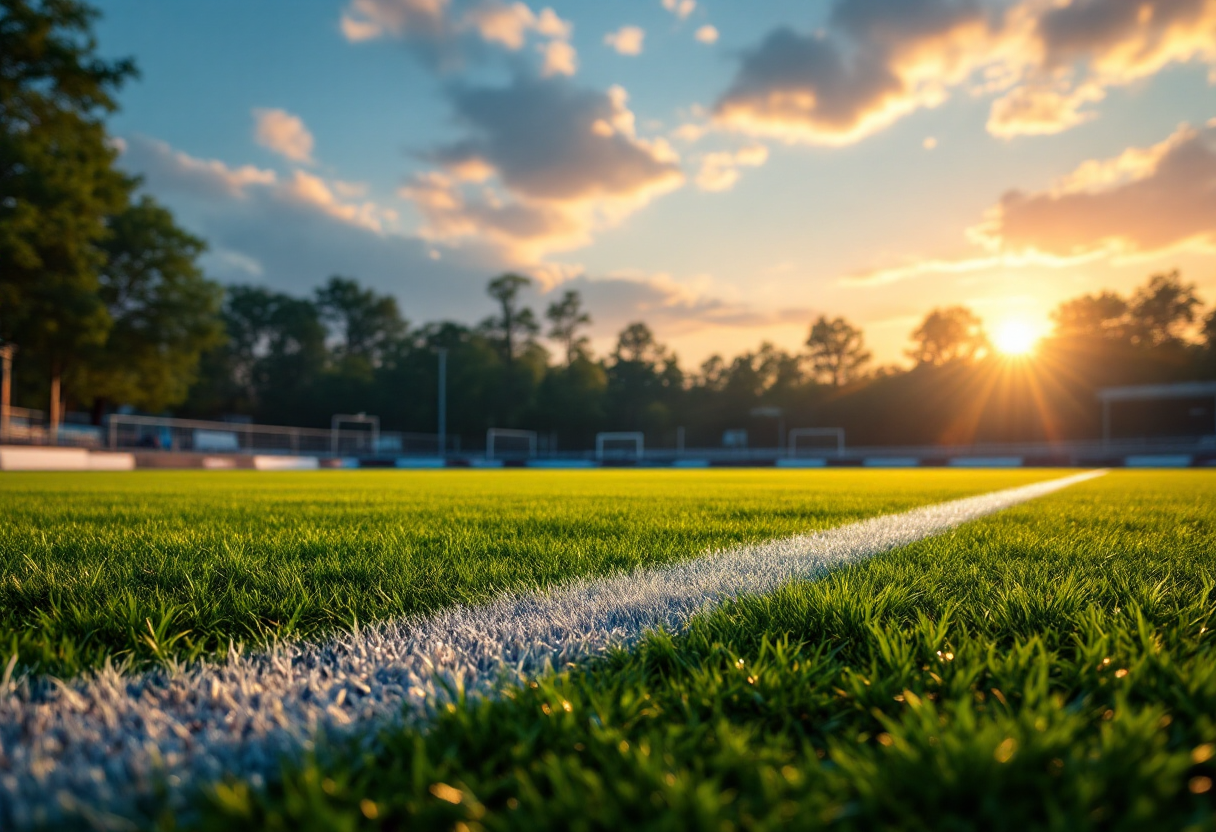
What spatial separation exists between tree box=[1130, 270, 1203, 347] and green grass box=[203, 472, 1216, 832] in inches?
2452

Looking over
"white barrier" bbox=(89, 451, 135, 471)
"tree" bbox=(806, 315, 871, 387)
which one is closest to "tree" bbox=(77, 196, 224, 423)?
"white barrier" bbox=(89, 451, 135, 471)

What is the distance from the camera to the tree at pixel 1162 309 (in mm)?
49594

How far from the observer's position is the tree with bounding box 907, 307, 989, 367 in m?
60.7

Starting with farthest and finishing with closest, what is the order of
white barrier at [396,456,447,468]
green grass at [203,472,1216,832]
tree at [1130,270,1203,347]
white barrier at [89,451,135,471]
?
1. tree at [1130,270,1203,347]
2. white barrier at [396,456,447,468]
3. white barrier at [89,451,135,471]
4. green grass at [203,472,1216,832]

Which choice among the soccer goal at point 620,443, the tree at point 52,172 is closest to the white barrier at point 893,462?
the soccer goal at point 620,443

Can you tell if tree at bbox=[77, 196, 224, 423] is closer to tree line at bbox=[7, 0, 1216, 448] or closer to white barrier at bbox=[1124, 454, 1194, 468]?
tree line at bbox=[7, 0, 1216, 448]

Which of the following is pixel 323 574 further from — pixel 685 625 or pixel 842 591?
pixel 842 591

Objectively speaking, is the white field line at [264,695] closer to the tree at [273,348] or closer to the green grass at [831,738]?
the green grass at [831,738]

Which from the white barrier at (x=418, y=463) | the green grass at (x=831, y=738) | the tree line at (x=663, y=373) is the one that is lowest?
the white barrier at (x=418, y=463)

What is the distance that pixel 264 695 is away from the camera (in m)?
1.15

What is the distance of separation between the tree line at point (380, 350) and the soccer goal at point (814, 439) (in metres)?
1.18

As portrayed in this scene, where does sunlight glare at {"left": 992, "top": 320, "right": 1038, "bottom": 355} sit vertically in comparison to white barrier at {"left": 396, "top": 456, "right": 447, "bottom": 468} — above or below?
above

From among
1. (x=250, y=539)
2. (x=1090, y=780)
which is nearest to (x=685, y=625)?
(x=1090, y=780)

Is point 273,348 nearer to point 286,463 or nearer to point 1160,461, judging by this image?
point 286,463
